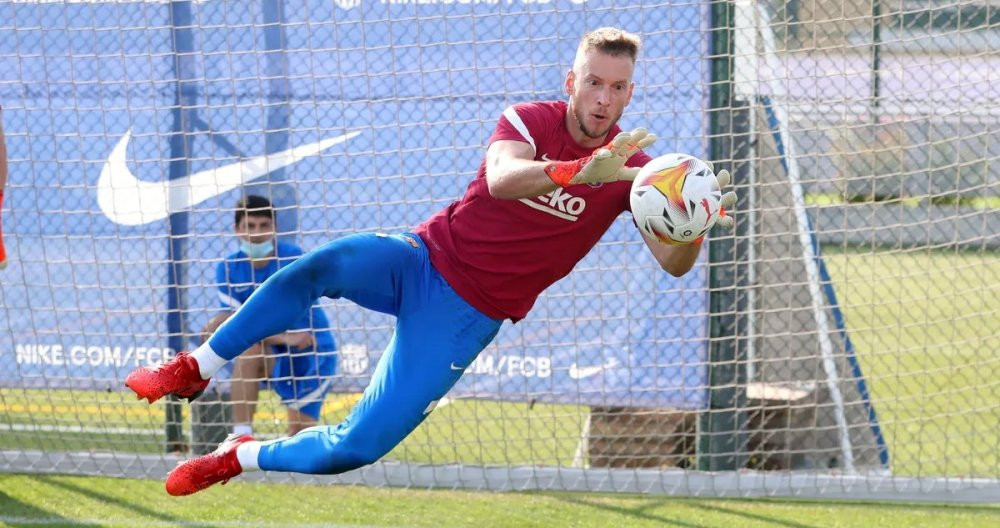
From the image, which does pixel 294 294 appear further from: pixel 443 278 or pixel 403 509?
pixel 403 509

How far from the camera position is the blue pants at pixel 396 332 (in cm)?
456

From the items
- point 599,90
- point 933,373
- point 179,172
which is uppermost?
point 599,90

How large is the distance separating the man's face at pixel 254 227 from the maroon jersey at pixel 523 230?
2286 millimetres

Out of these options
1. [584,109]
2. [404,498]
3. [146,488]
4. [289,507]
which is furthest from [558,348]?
[584,109]

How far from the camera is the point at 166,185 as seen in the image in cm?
732

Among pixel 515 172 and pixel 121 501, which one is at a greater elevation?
pixel 515 172

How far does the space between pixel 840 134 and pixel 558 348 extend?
2068 mm

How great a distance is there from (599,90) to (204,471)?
2057mm

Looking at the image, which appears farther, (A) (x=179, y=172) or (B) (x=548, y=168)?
(A) (x=179, y=172)

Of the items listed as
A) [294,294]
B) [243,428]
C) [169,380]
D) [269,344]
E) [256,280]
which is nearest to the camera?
[294,294]

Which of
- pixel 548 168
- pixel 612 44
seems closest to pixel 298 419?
pixel 612 44

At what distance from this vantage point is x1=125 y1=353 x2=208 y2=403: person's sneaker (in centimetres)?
459

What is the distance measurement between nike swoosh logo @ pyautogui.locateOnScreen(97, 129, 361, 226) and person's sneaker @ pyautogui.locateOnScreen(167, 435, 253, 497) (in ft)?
9.04

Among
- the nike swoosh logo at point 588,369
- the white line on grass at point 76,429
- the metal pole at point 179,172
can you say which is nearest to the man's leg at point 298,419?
the metal pole at point 179,172
